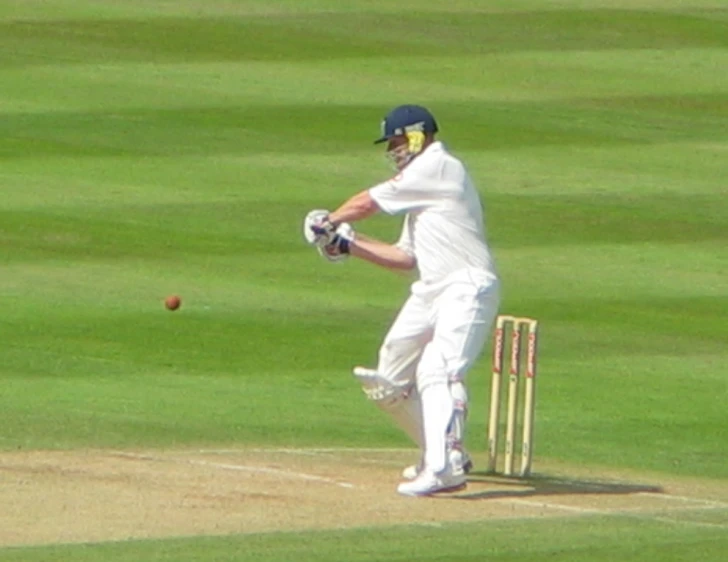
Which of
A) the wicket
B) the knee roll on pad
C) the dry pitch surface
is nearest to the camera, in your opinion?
the dry pitch surface

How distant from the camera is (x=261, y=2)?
23.9 meters

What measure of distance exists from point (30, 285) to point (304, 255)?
85.8 inches

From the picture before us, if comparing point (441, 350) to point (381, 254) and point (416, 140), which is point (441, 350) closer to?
point (381, 254)

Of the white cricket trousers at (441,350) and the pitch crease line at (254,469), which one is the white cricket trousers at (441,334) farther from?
the pitch crease line at (254,469)

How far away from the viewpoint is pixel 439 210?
925cm

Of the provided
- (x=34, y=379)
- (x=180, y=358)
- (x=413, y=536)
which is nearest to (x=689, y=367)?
(x=180, y=358)

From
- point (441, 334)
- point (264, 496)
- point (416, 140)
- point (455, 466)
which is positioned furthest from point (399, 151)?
point (264, 496)

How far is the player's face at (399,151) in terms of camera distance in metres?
9.36

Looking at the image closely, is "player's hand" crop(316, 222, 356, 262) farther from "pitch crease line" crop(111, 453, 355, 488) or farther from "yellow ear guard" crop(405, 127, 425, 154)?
"pitch crease line" crop(111, 453, 355, 488)

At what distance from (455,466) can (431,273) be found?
88 centimetres

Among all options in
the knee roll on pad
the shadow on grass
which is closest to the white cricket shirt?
the knee roll on pad

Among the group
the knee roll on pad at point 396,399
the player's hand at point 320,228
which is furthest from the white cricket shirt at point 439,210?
the knee roll on pad at point 396,399

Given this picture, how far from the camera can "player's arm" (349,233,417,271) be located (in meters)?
9.16

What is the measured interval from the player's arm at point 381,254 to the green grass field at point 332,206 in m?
1.02
